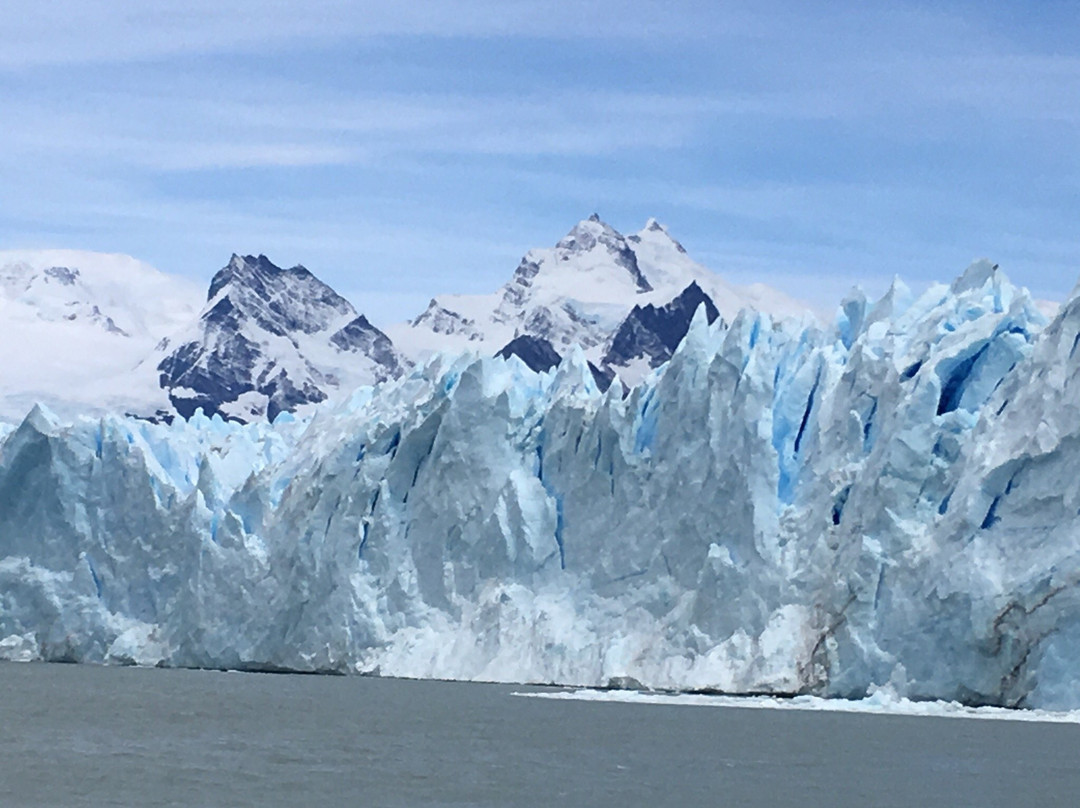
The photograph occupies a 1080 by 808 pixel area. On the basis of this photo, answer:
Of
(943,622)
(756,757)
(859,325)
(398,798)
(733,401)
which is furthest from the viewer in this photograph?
(859,325)

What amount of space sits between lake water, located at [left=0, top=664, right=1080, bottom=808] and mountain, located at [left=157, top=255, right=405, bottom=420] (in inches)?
3846

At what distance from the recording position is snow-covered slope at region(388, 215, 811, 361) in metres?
137

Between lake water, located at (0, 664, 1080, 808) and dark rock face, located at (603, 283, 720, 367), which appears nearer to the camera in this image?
lake water, located at (0, 664, 1080, 808)

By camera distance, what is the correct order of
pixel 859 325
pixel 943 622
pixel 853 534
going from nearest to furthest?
pixel 943 622, pixel 853 534, pixel 859 325

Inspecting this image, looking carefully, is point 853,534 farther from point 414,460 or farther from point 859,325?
point 414,460

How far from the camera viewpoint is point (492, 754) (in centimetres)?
2855

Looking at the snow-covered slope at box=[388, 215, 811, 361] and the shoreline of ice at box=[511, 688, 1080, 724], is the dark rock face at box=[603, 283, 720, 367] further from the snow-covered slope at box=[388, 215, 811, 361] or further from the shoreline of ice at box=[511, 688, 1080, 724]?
the shoreline of ice at box=[511, 688, 1080, 724]

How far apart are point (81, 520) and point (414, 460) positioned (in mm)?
10216

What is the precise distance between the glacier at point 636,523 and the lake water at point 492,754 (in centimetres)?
222

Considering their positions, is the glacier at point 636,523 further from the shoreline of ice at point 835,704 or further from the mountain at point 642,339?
the mountain at point 642,339

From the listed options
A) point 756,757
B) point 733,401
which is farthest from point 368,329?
point 756,757

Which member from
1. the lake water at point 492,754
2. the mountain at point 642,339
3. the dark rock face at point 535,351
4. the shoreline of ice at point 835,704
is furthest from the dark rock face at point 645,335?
the lake water at point 492,754

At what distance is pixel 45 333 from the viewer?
145625 millimetres

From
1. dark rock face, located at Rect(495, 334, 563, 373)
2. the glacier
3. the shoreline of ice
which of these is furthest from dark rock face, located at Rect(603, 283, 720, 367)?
the shoreline of ice
